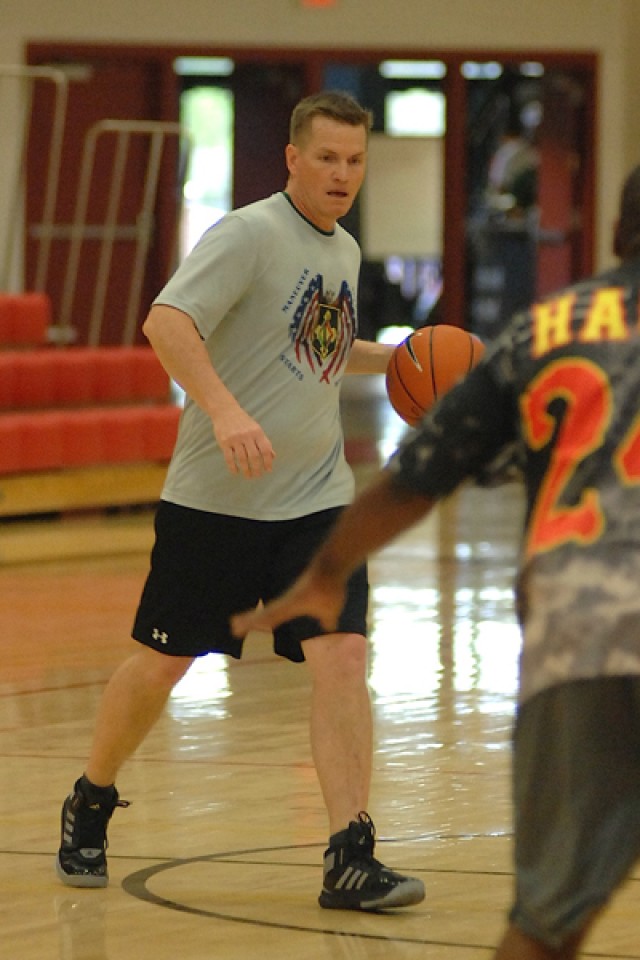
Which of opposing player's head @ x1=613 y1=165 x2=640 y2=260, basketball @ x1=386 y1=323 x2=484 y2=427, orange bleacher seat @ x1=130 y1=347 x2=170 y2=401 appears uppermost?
opposing player's head @ x1=613 y1=165 x2=640 y2=260

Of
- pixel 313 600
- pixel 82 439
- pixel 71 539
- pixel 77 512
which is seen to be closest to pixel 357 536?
pixel 313 600

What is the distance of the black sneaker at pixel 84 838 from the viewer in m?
3.76

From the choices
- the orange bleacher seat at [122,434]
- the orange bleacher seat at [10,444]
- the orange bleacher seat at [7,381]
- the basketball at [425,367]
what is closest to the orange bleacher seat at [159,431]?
the orange bleacher seat at [122,434]

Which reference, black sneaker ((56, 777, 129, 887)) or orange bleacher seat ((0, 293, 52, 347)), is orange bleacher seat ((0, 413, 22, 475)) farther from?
black sneaker ((56, 777, 129, 887))

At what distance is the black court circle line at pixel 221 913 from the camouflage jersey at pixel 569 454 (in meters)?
1.31

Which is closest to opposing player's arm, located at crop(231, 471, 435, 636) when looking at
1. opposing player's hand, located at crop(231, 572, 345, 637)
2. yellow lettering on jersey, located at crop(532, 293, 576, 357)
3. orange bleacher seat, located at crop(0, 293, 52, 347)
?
opposing player's hand, located at crop(231, 572, 345, 637)

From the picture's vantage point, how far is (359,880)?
3578mm

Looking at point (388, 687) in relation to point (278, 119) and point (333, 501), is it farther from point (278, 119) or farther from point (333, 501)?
point (278, 119)

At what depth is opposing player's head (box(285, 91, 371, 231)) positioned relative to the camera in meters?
3.76

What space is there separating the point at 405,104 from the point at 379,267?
5.90ft

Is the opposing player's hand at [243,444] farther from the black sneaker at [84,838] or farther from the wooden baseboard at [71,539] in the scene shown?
the wooden baseboard at [71,539]

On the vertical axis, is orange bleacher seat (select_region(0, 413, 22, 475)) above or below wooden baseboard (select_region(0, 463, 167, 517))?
above

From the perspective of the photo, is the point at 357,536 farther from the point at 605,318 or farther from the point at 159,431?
the point at 159,431

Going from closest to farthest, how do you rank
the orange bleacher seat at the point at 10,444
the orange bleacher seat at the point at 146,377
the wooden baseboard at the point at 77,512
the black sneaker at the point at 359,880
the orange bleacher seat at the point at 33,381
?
the black sneaker at the point at 359,880, the wooden baseboard at the point at 77,512, the orange bleacher seat at the point at 10,444, the orange bleacher seat at the point at 33,381, the orange bleacher seat at the point at 146,377
